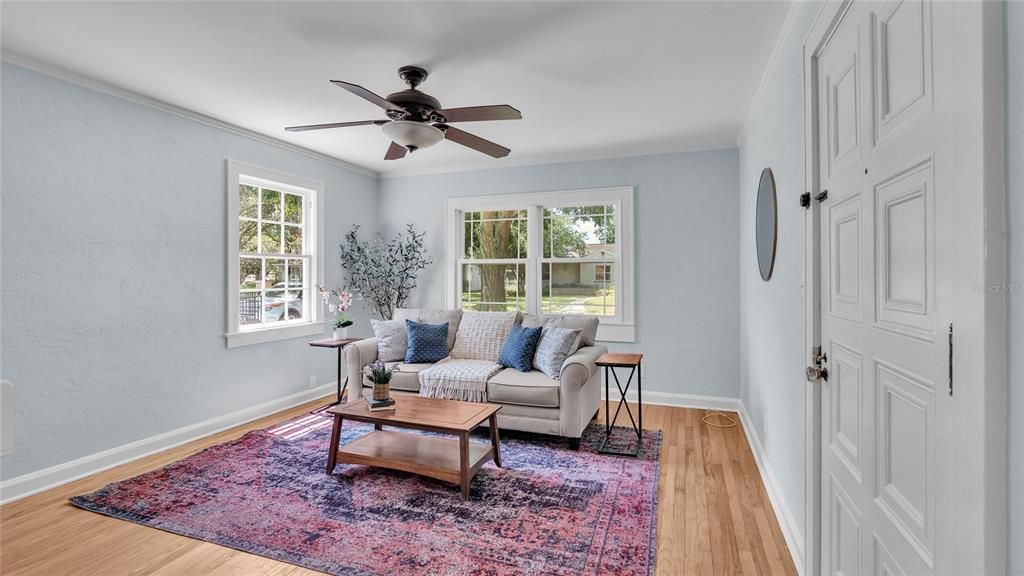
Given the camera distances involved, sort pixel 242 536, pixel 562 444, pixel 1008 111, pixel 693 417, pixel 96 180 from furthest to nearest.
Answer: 1. pixel 693 417
2. pixel 562 444
3. pixel 96 180
4. pixel 242 536
5. pixel 1008 111

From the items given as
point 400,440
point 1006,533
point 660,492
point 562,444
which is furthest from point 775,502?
point 400,440

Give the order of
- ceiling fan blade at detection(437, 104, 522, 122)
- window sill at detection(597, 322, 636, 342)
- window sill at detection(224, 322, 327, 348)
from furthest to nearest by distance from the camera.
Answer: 1. window sill at detection(597, 322, 636, 342)
2. window sill at detection(224, 322, 327, 348)
3. ceiling fan blade at detection(437, 104, 522, 122)

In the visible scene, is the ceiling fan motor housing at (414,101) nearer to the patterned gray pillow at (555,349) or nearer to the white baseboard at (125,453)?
the patterned gray pillow at (555,349)

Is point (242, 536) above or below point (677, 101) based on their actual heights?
below

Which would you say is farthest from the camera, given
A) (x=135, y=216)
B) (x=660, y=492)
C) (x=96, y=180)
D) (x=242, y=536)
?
(x=135, y=216)

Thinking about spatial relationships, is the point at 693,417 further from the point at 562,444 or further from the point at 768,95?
the point at 768,95

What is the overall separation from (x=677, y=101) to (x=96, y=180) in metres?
4.04

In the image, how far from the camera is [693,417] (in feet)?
14.2

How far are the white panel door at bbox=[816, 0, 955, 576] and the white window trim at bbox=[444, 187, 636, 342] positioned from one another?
304 cm

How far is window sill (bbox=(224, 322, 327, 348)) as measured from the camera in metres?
4.07

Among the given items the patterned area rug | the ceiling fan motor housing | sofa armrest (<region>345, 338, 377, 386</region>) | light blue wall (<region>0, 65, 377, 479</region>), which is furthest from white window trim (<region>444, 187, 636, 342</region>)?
the ceiling fan motor housing

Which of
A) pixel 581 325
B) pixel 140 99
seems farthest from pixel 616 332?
pixel 140 99

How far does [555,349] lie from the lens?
377 cm

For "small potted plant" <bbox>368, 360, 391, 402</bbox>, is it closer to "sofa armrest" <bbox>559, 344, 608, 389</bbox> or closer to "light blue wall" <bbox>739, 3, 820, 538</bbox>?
"sofa armrest" <bbox>559, 344, 608, 389</bbox>
